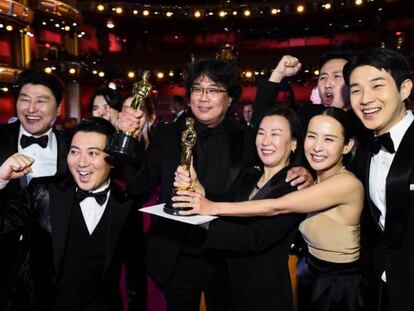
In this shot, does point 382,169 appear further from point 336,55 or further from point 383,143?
point 336,55

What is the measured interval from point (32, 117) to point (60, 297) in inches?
39.3

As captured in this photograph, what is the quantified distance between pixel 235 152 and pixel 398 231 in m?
0.89

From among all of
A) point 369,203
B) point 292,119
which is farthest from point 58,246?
point 369,203

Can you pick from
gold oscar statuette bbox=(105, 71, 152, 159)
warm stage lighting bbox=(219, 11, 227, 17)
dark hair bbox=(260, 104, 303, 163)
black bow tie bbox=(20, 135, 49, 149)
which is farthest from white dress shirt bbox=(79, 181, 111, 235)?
warm stage lighting bbox=(219, 11, 227, 17)

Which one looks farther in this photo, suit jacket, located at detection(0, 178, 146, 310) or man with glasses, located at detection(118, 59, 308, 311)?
man with glasses, located at detection(118, 59, 308, 311)

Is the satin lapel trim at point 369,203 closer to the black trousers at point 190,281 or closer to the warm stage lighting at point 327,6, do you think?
the black trousers at point 190,281

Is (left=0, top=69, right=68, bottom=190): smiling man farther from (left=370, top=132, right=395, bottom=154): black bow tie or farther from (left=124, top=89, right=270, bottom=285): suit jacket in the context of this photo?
(left=370, top=132, right=395, bottom=154): black bow tie

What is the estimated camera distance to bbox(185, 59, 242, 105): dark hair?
220cm

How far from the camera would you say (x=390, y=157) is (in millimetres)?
1814

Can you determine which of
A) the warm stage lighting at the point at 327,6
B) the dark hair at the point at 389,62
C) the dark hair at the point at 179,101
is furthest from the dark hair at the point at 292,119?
the warm stage lighting at the point at 327,6

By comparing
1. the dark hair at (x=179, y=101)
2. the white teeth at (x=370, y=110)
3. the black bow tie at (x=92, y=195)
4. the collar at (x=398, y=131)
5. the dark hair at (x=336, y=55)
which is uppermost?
the dark hair at (x=336, y=55)

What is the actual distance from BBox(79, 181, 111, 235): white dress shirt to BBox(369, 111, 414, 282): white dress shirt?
4.23ft

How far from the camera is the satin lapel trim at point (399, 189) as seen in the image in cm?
169

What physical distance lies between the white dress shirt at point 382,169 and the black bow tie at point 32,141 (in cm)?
178
